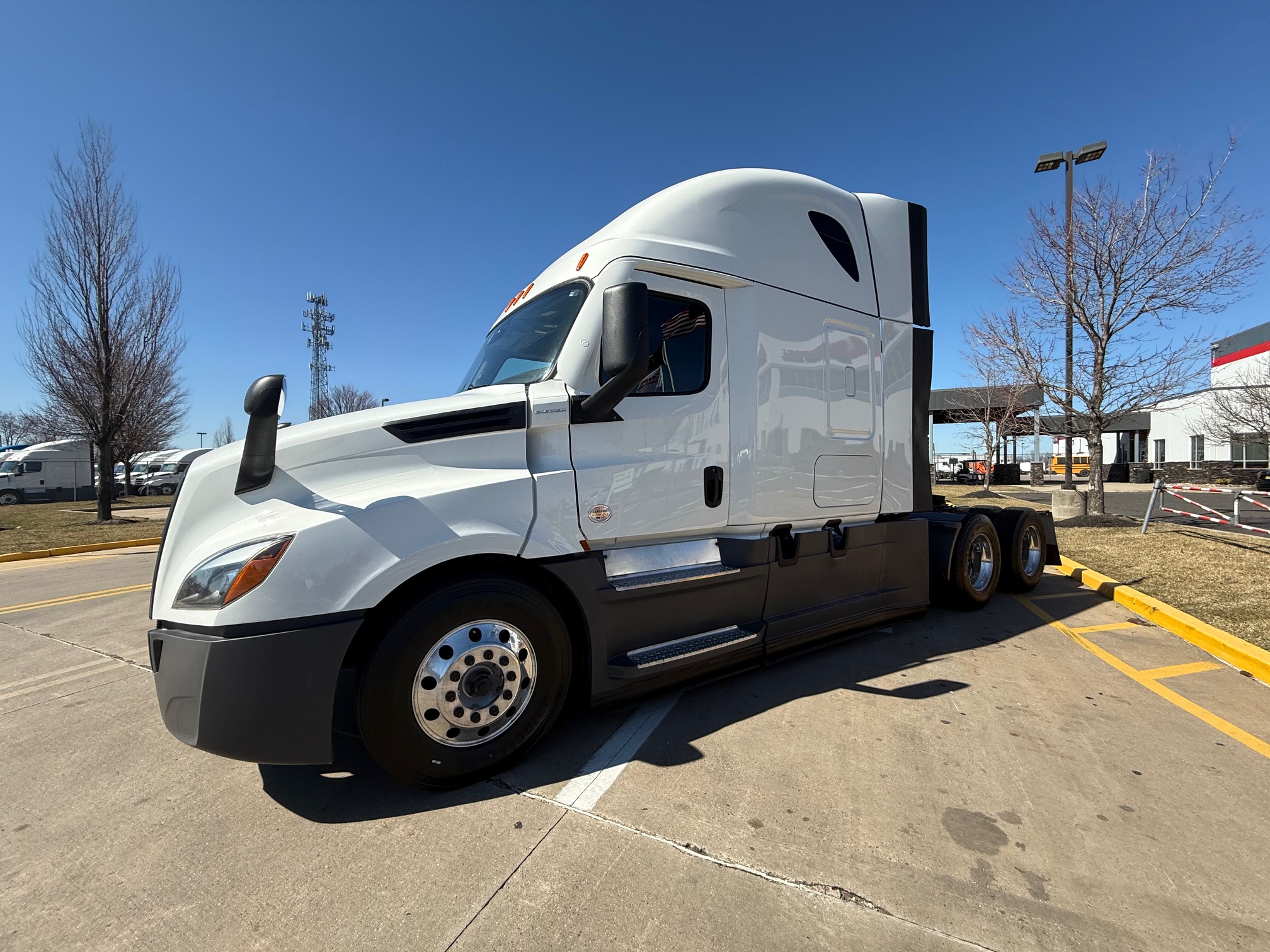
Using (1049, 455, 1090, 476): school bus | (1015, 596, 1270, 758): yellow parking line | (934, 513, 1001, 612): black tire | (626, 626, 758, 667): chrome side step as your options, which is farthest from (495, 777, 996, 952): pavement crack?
(1049, 455, 1090, 476): school bus

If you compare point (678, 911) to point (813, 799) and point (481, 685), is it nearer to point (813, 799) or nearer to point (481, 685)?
point (813, 799)

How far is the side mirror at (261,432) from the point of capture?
2480mm

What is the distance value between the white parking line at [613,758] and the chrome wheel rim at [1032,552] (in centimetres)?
514

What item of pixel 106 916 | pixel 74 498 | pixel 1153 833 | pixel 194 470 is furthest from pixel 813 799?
pixel 74 498

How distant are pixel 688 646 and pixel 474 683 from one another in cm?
127

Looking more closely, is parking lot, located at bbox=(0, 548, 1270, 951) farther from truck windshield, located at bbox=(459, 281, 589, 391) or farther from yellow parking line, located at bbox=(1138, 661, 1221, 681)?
truck windshield, located at bbox=(459, 281, 589, 391)

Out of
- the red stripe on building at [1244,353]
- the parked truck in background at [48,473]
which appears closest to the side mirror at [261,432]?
the parked truck in background at [48,473]

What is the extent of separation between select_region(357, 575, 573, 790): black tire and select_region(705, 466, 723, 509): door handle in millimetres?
1190

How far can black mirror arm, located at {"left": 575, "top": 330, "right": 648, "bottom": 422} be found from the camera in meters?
2.93

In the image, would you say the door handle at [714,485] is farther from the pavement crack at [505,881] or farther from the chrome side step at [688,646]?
the pavement crack at [505,881]

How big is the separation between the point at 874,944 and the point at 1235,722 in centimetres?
317

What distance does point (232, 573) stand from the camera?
2.36 meters

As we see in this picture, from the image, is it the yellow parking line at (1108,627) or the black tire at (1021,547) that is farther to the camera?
the black tire at (1021,547)

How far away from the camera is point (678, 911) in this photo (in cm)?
200
